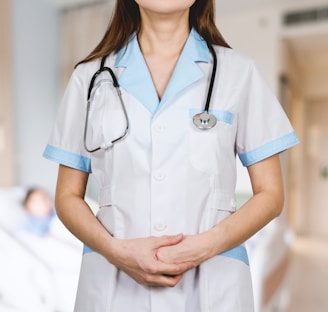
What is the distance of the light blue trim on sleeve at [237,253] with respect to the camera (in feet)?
1.98

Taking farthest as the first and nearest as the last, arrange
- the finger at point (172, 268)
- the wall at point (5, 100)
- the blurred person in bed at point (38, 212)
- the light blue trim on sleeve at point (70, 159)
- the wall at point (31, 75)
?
the wall at point (5, 100)
the wall at point (31, 75)
the blurred person in bed at point (38, 212)
the light blue trim on sleeve at point (70, 159)
the finger at point (172, 268)

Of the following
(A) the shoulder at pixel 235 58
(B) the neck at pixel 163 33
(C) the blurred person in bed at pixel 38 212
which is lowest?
(C) the blurred person in bed at pixel 38 212

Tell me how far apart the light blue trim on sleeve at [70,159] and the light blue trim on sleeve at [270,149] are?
270 mm

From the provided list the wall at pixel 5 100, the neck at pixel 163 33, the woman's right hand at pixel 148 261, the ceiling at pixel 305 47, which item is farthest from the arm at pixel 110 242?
the wall at pixel 5 100

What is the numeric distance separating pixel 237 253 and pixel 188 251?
4.4 inches

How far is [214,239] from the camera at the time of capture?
0.55 m

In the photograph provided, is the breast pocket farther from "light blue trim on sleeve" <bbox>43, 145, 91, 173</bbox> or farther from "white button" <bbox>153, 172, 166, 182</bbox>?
"light blue trim on sleeve" <bbox>43, 145, 91, 173</bbox>

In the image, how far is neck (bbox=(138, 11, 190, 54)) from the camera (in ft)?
2.02

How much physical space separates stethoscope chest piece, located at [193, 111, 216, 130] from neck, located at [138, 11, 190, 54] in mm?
138

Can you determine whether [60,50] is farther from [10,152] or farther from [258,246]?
[258,246]

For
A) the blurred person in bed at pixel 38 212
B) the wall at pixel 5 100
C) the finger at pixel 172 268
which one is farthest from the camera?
the wall at pixel 5 100

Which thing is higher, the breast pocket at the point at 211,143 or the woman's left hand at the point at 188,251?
the breast pocket at the point at 211,143

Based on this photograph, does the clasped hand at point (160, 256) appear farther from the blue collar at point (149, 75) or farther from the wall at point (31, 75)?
the wall at point (31, 75)

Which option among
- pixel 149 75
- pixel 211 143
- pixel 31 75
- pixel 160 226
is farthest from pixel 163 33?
pixel 31 75
